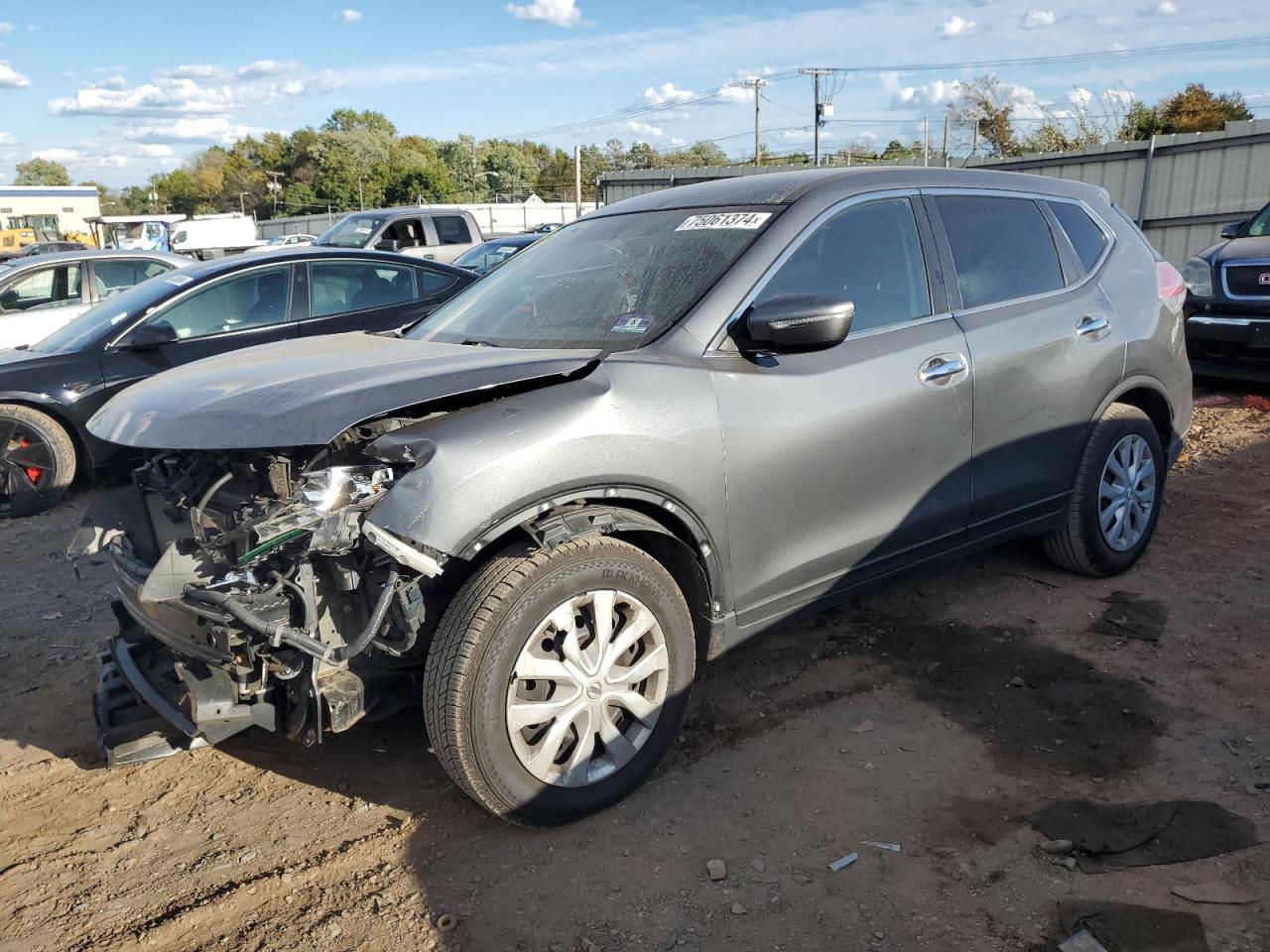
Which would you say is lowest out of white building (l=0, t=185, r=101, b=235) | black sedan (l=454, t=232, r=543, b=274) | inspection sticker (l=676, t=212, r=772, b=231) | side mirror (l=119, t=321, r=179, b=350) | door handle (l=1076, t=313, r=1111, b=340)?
side mirror (l=119, t=321, r=179, b=350)

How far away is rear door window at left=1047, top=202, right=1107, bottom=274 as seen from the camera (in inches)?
175

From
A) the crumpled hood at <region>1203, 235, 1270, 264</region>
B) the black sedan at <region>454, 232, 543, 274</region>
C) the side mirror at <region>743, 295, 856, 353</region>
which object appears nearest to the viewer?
the side mirror at <region>743, 295, 856, 353</region>

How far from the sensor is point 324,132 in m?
88.6

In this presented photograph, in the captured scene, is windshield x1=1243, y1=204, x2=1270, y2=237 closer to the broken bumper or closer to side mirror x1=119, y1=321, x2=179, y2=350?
side mirror x1=119, y1=321, x2=179, y2=350

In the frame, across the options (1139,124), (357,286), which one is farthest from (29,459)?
(1139,124)

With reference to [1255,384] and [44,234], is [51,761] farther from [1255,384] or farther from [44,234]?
[44,234]

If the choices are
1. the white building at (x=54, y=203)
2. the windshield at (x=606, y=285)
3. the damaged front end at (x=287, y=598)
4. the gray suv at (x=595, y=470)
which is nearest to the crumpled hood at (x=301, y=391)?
the gray suv at (x=595, y=470)

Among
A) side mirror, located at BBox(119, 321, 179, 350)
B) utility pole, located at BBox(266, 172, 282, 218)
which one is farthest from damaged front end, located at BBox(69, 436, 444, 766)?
utility pole, located at BBox(266, 172, 282, 218)

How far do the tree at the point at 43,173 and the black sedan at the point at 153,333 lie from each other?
134 metres

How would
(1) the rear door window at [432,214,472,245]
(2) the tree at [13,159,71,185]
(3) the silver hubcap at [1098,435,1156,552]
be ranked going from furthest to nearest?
1. (2) the tree at [13,159,71,185]
2. (1) the rear door window at [432,214,472,245]
3. (3) the silver hubcap at [1098,435,1156,552]

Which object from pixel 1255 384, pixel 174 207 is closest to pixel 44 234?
pixel 1255 384

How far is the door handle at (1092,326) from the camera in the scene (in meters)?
4.23

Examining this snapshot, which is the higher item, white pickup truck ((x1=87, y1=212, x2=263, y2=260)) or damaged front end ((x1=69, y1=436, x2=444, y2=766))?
white pickup truck ((x1=87, y1=212, x2=263, y2=260))

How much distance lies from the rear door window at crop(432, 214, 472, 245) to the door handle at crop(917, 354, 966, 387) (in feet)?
48.6
